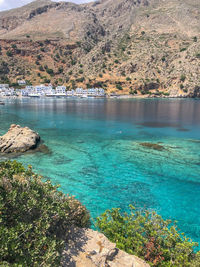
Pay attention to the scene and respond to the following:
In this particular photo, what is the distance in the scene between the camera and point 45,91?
5581 inches

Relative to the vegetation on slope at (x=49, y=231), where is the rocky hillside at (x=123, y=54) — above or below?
above

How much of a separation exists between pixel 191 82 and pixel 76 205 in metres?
139

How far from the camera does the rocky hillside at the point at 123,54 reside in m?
137

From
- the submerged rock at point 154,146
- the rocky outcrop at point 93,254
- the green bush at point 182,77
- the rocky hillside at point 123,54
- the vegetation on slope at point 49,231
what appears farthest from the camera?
the rocky hillside at point 123,54

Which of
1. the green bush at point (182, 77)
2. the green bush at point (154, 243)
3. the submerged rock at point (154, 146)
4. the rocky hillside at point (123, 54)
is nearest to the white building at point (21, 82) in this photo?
the rocky hillside at point (123, 54)

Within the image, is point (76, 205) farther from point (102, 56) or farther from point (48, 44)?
point (48, 44)

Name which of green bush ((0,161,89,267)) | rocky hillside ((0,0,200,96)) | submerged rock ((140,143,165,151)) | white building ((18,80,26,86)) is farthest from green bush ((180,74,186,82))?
green bush ((0,161,89,267))

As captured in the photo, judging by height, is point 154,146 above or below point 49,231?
below

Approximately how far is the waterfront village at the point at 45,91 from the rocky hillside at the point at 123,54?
7.57 m

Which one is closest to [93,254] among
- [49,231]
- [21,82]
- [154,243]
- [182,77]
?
[49,231]

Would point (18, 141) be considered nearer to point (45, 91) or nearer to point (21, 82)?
point (45, 91)

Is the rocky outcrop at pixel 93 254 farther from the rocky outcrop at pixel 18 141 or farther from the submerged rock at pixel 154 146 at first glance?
the submerged rock at pixel 154 146

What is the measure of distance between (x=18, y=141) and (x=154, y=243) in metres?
22.8

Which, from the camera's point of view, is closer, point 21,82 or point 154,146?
point 154,146
